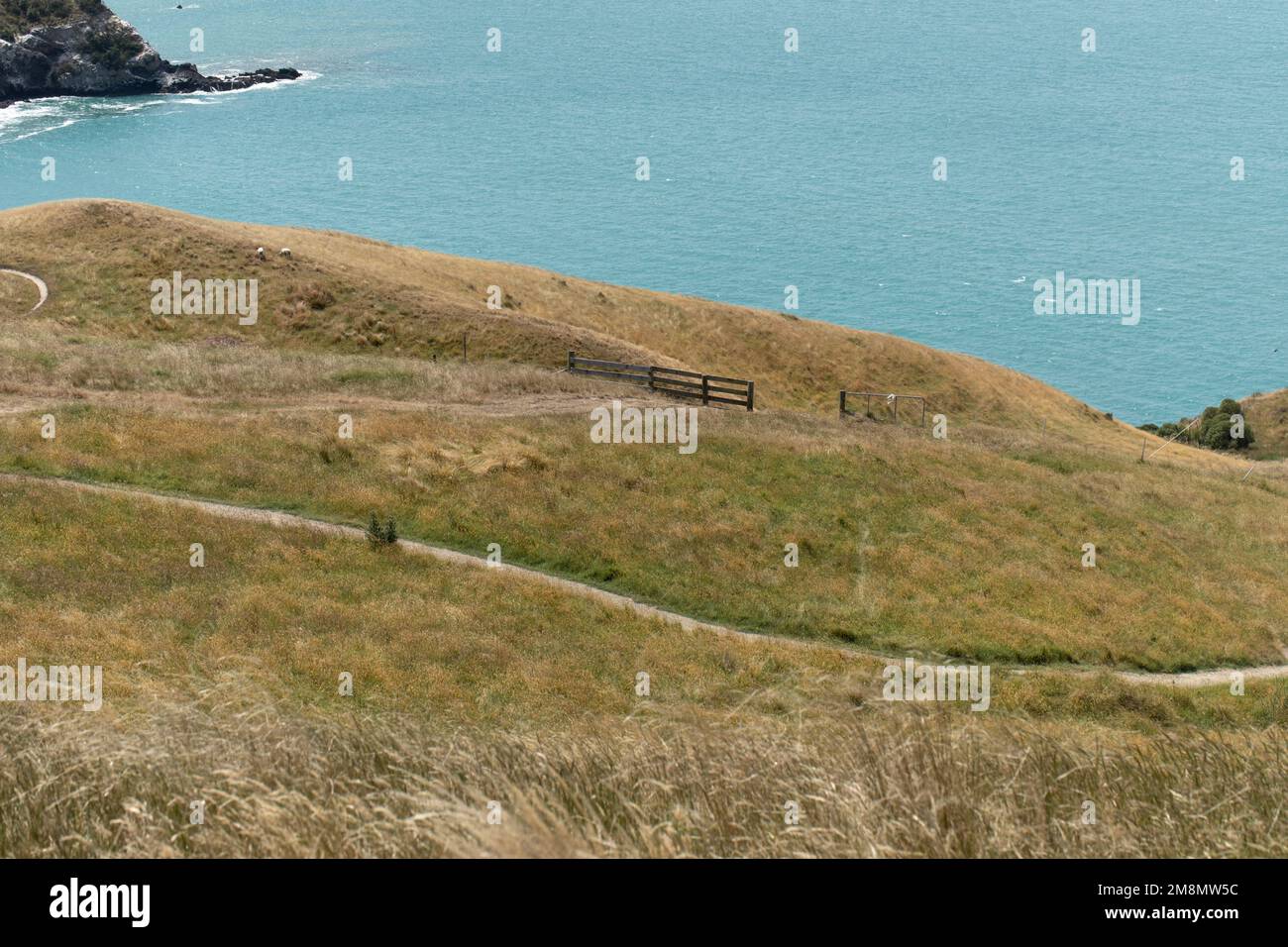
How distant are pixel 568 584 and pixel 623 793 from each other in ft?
66.3

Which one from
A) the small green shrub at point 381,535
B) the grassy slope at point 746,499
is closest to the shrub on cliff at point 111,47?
the grassy slope at point 746,499

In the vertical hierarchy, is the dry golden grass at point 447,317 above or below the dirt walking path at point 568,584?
above

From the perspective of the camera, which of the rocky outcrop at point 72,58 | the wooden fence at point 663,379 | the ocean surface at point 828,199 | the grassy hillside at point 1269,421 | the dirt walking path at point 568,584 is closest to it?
the dirt walking path at point 568,584

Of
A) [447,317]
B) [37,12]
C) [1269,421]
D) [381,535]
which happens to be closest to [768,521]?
[381,535]

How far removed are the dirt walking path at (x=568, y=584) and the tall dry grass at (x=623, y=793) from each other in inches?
651

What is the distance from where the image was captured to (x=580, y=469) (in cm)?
3581

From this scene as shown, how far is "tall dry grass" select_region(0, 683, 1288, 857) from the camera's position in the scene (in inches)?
340

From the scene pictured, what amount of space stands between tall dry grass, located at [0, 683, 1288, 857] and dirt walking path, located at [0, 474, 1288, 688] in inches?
651

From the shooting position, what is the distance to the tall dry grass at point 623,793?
340 inches

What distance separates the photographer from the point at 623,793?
973cm

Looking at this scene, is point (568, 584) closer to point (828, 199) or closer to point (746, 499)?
point (746, 499)

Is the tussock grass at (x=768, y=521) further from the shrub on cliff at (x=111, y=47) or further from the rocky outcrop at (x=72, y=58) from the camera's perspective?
the shrub on cliff at (x=111, y=47)

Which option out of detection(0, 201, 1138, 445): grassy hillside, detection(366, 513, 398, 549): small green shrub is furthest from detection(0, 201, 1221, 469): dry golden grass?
detection(366, 513, 398, 549): small green shrub

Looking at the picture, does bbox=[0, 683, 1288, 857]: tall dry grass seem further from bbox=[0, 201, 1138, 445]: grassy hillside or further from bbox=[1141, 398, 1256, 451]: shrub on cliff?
bbox=[1141, 398, 1256, 451]: shrub on cliff
